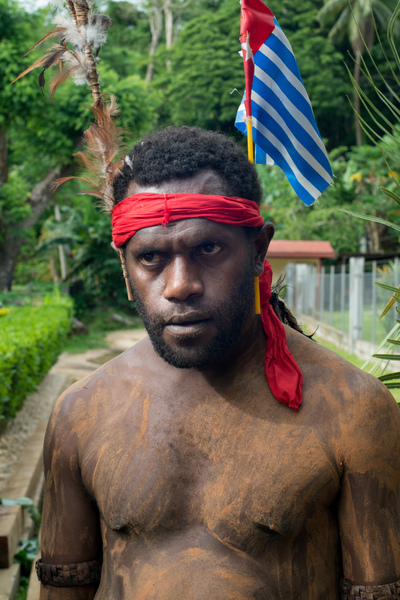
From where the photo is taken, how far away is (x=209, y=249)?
5.10ft

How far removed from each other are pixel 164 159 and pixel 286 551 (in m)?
1.09

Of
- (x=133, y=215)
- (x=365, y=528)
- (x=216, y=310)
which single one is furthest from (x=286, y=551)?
(x=133, y=215)

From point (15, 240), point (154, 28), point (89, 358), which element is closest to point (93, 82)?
point (89, 358)

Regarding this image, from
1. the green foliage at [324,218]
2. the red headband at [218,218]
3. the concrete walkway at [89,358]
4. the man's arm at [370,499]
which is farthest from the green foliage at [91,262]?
the man's arm at [370,499]

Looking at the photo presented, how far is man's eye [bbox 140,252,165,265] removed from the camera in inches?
62.3

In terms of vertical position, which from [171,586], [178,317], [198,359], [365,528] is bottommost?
[171,586]

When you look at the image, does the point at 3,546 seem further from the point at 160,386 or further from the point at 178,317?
the point at 178,317

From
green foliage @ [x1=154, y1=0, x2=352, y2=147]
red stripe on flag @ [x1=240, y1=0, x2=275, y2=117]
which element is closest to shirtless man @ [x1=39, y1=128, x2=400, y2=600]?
red stripe on flag @ [x1=240, y1=0, x2=275, y2=117]

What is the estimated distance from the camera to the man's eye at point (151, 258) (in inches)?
62.3

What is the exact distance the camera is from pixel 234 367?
5.63ft

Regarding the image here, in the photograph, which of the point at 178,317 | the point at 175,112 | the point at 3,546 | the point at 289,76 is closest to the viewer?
the point at 178,317

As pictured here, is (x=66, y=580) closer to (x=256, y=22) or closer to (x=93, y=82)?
(x=93, y=82)

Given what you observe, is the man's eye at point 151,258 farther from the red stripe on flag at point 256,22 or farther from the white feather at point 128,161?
the red stripe on flag at point 256,22

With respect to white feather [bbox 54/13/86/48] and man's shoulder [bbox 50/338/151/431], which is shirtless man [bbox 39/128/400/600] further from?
white feather [bbox 54/13/86/48]
